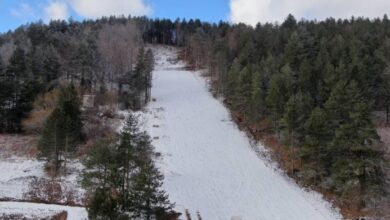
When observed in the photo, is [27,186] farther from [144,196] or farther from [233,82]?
[233,82]

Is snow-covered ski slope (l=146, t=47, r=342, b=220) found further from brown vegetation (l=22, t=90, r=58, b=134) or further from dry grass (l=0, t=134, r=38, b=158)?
dry grass (l=0, t=134, r=38, b=158)

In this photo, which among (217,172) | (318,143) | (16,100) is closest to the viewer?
(318,143)

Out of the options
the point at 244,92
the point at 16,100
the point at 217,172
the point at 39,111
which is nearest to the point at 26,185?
the point at 39,111

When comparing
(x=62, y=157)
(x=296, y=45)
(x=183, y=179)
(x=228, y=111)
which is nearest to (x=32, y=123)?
(x=62, y=157)

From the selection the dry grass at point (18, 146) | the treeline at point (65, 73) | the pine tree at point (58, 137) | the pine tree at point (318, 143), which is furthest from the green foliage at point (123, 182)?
the treeline at point (65, 73)

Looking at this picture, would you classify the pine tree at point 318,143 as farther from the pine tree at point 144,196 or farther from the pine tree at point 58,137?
the pine tree at point 58,137

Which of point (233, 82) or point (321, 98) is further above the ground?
point (233, 82)
